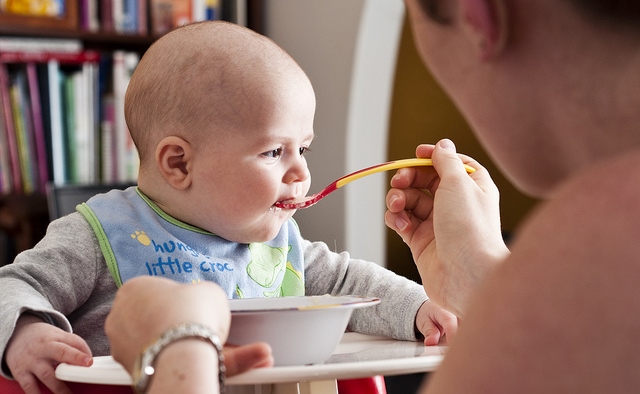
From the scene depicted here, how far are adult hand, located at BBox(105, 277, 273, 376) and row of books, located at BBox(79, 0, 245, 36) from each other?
6.97ft

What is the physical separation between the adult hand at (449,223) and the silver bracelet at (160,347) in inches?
15.7

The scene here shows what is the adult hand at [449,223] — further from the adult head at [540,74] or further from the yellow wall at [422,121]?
the yellow wall at [422,121]

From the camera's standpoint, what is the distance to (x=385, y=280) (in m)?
1.22

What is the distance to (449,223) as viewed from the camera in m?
0.98

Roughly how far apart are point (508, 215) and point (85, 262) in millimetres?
2569

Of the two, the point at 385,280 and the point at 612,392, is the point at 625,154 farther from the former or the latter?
the point at 385,280

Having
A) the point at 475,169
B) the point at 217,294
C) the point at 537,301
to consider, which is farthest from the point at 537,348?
the point at 475,169

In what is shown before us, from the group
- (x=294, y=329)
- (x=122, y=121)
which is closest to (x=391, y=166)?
(x=294, y=329)

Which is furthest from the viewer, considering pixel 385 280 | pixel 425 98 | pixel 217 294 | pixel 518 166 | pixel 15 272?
pixel 425 98

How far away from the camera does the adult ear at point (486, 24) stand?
450 mm

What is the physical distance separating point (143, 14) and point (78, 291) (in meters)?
1.84

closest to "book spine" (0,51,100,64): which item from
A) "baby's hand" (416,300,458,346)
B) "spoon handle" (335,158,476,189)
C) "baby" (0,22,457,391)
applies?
"baby" (0,22,457,391)

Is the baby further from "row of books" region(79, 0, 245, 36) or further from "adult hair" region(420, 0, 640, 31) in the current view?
"row of books" region(79, 0, 245, 36)

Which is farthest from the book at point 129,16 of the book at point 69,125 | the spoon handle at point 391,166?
the spoon handle at point 391,166
